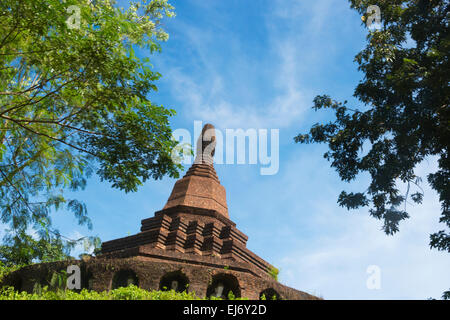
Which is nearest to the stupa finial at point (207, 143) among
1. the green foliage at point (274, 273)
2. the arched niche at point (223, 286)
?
the green foliage at point (274, 273)

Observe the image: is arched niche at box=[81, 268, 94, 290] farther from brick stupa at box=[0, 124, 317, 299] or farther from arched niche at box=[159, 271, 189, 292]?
arched niche at box=[159, 271, 189, 292]

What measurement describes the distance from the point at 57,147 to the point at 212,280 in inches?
230

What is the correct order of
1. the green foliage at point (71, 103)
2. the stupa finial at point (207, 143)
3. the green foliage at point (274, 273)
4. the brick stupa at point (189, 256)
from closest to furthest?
the green foliage at point (71, 103), the brick stupa at point (189, 256), the green foliage at point (274, 273), the stupa finial at point (207, 143)

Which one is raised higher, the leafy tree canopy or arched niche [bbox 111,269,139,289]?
the leafy tree canopy

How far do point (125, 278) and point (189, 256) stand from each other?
7.19ft

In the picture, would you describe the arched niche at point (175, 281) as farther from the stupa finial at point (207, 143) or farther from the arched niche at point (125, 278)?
the stupa finial at point (207, 143)

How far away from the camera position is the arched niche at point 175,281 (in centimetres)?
1288

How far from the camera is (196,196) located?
18984 millimetres

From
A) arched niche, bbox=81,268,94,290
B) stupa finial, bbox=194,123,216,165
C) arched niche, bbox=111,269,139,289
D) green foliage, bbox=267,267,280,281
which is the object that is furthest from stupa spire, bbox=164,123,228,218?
arched niche, bbox=81,268,94,290

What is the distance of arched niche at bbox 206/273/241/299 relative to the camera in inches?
508

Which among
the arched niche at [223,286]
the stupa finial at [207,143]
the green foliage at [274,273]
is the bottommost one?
the arched niche at [223,286]

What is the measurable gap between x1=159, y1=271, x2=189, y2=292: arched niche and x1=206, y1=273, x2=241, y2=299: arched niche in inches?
29.4

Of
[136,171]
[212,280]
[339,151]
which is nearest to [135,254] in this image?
[212,280]

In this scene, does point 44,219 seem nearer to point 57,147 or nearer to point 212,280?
point 57,147
